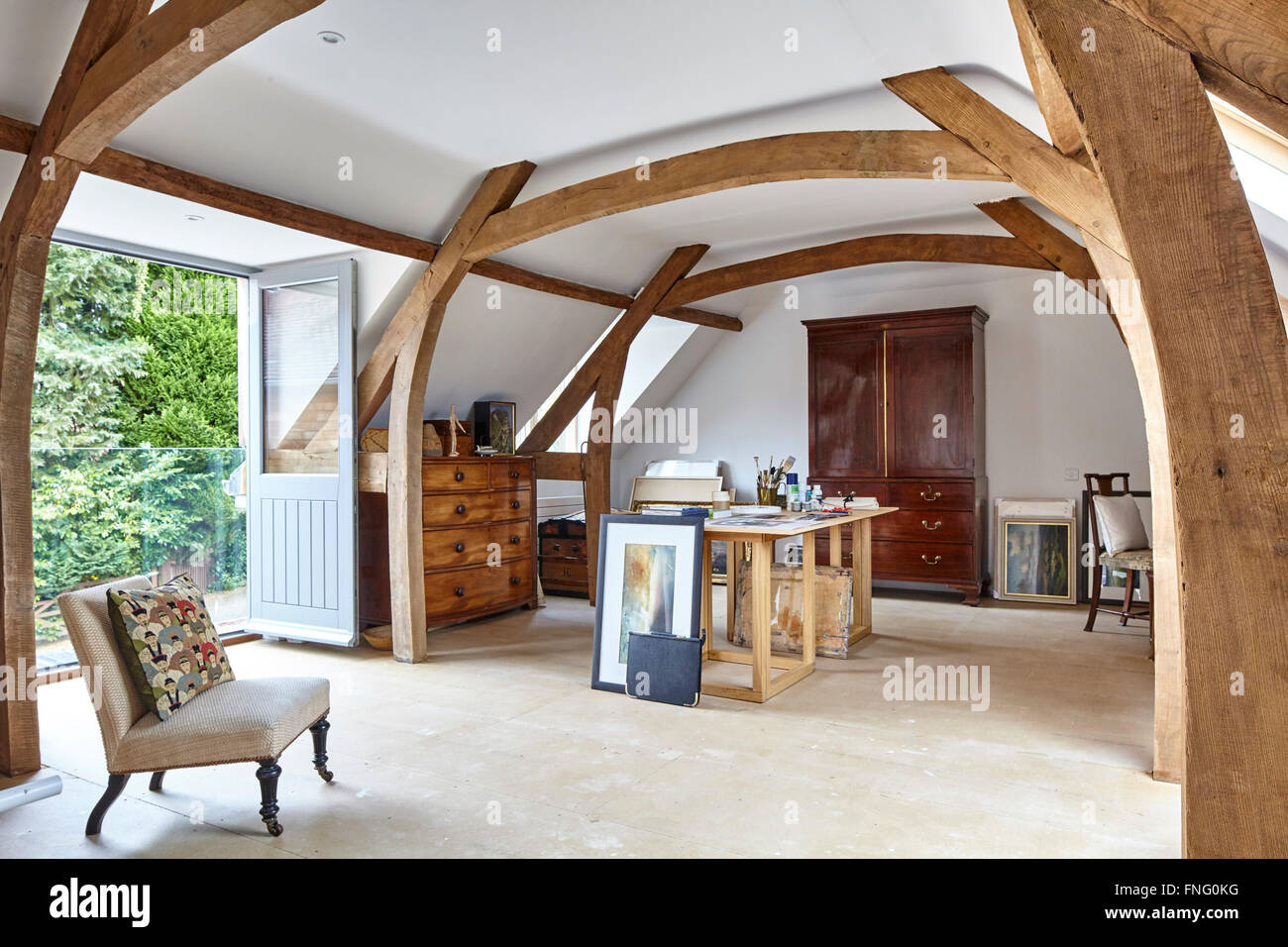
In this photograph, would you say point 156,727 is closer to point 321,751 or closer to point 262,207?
point 321,751

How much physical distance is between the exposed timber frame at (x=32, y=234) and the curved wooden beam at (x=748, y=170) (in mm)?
2162

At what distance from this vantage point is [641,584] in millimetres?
4500

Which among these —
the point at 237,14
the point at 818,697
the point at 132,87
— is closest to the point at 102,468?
the point at 132,87

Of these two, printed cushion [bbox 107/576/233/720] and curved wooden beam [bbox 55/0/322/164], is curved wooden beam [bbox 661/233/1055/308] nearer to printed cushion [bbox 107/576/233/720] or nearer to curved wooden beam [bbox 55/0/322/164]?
curved wooden beam [bbox 55/0/322/164]

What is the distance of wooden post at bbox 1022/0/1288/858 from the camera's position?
1325 millimetres

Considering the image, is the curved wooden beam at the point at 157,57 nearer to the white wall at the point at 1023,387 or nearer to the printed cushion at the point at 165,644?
the printed cushion at the point at 165,644

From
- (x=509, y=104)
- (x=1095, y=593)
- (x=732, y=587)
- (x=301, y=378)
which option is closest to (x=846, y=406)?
(x=1095, y=593)

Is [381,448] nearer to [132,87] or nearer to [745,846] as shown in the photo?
[132,87]

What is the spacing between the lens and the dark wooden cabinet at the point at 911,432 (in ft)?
22.8

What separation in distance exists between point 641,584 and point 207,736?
2250 mm

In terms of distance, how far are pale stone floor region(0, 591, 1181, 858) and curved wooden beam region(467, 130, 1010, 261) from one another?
2.49m

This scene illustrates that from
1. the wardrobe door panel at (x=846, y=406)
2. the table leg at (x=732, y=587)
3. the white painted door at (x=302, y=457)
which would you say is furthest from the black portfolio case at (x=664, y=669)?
the wardrobe door panel at (x=846, y=406)

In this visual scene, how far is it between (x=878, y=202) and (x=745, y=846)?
453 cm

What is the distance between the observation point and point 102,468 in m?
5.24
